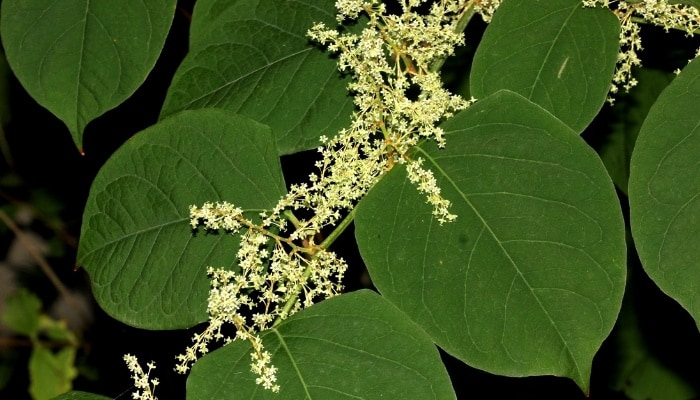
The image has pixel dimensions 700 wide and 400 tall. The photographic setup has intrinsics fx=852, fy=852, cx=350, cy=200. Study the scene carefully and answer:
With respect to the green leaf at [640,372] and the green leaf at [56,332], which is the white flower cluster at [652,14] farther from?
the green leaf at [56,332]

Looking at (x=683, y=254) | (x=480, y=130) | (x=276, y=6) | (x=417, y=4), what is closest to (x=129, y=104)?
(x=276, y=6)

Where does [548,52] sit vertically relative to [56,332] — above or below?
above

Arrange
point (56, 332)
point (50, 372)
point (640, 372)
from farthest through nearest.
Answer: point (56, 332) → point (50, 372) → point (640, 372)

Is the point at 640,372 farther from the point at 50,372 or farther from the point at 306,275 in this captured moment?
the point at 50,372

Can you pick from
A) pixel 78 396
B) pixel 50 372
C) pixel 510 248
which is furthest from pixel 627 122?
pixel 50 372

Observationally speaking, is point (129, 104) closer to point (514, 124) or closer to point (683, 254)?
point (514, 124)

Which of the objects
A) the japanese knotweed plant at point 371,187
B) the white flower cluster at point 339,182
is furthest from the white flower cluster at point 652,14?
the white flower cluster at point 339,182
